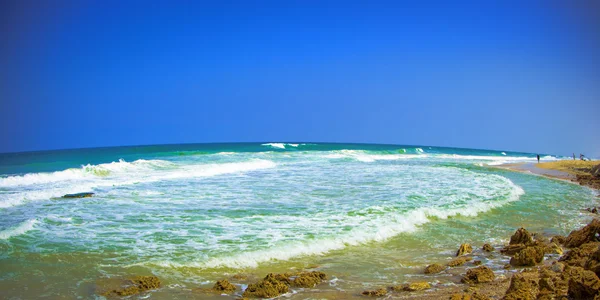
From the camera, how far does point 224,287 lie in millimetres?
5590

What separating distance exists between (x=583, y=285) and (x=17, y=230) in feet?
33.7

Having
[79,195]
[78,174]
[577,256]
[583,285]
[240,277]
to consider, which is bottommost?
[240,277]

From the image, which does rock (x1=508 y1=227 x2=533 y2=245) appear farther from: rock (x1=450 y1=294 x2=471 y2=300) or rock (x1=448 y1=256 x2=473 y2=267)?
rock (x1=450 y1=294 x2=471 y2=300)

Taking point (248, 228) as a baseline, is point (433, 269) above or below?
below

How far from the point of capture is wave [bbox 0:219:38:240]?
8.42 meters

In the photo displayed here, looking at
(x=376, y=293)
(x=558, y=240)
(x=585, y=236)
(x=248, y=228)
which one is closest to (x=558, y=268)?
(x=585, y=236)

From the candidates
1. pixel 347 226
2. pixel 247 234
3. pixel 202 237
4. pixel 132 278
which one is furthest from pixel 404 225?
pixel 132 278

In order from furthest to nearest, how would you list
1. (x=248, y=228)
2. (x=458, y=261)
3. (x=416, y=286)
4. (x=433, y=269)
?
(x=248, y=228)
(x=458, y=261)
(x=433, y=269)
(x=416, y=286)

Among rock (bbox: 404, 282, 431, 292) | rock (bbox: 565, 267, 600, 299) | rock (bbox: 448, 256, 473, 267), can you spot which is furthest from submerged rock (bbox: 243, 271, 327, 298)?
rock (bbox: 565, 267, 600, 299)

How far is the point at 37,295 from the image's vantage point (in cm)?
539

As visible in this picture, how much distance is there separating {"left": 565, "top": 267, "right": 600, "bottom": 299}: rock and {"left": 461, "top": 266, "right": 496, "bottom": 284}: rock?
1423 mm

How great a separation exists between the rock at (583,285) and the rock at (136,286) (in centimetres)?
520

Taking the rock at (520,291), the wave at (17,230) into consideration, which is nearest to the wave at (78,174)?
the wave at (17,230)

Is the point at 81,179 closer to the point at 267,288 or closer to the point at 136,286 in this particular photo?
the point at 136,286
